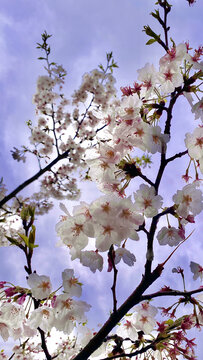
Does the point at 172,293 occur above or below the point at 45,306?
below

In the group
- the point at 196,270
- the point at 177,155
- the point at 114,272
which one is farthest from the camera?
the point at 196,270

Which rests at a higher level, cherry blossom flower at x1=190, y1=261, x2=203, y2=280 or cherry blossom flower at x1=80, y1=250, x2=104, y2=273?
cherry blossom flower at x1=80, y1=250, x2=104, y2=273

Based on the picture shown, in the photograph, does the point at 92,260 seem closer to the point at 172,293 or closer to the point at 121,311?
the point at 121,311

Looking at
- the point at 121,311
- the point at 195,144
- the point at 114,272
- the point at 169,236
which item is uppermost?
the point at 195,144

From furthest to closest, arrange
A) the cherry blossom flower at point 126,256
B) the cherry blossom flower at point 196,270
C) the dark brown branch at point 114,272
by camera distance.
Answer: the cherry blossom flower at point 196,270
the cherry blossom flower at point 126,256
the dark brown branch at point 114,272

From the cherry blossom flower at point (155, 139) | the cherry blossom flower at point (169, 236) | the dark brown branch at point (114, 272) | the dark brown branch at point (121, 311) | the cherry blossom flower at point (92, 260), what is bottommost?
the dark brown branch at point (121, 311)

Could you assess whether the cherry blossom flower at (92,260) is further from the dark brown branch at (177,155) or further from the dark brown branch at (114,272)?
the dark brown branch at (177,155)

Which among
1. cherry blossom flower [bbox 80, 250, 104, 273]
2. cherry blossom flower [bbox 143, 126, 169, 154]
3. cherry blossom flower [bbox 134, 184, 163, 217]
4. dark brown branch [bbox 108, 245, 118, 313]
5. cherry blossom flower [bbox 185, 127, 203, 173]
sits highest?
cherry blossom flower [bbox 143, 126, 169, 154]

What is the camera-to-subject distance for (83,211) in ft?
4.78

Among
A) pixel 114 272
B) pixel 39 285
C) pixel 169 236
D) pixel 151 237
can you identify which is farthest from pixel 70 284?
pixel 169 236

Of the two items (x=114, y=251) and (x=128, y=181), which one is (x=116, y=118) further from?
(x=114, y=251)

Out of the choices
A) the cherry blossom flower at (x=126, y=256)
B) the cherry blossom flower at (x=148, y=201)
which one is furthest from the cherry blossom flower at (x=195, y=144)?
the cherry blossom flower at (x=126, y=256)

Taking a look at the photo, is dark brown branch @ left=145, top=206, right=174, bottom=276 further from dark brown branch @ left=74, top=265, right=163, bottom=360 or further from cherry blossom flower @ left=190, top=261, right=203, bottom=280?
cherry blossom flower @ left=190, top=261, right=203, bottom=280

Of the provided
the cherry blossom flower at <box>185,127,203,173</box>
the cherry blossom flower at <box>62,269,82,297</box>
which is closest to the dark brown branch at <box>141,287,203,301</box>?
the cherry blossom flower at <box>62,269,82,297</box>
